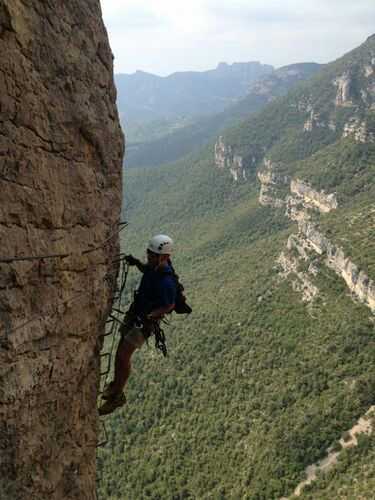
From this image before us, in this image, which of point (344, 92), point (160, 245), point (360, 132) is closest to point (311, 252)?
point (360, 132)

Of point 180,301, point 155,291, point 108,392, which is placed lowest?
point 108,392

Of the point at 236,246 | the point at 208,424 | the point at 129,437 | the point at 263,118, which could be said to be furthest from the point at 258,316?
the point at 263,118

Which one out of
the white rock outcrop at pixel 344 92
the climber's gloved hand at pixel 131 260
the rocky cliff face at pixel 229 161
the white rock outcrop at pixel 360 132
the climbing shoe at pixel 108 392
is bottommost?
the rocky cliff face at pixel 229 161

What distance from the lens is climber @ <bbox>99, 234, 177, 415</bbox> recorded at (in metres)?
6.25

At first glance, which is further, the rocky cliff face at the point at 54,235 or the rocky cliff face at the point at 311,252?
the rocky cliff face at the point at 311,252

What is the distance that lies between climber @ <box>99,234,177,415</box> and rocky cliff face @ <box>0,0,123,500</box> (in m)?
0.35

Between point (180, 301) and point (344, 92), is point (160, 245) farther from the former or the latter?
point (344, 92)

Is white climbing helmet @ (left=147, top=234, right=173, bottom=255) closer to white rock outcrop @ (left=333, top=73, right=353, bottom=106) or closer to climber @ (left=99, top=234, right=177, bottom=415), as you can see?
climber @ (left=99, top=234, right=177, bottom=415)

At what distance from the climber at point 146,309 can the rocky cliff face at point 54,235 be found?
35 cm

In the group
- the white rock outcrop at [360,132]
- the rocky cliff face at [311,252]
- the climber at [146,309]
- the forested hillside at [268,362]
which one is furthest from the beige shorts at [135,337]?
the white rock outcrop at [360,132]

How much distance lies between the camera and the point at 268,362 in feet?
137

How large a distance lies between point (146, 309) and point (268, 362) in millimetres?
37101

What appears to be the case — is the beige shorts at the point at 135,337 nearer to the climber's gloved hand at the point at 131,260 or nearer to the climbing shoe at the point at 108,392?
the climbing shoe at the point at 108,392

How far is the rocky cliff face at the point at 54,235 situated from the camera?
4477 mm
